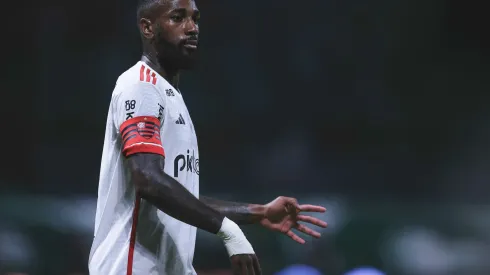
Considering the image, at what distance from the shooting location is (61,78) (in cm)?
912

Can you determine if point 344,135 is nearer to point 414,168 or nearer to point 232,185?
point 414,168

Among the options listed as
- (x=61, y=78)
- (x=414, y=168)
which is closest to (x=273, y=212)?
(x=414, y=168)

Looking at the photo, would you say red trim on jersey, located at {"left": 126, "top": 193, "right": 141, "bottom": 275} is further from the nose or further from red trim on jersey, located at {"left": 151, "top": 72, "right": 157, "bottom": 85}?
the nose

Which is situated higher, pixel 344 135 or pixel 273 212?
pixel 344 135

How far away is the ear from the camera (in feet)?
11.2

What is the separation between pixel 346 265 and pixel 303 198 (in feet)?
3.83

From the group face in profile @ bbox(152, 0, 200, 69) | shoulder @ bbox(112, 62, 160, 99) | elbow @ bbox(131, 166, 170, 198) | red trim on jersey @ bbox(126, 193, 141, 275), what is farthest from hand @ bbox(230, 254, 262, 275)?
face in profile @ bbox(152, 0, 200, 69)

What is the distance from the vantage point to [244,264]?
9.10 ft

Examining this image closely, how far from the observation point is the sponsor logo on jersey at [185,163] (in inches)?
125

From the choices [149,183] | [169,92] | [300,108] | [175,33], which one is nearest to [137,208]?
[149,183]

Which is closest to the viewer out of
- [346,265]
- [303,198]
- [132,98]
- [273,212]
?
[132,98]

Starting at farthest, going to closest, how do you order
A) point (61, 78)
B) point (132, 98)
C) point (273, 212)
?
point (61, 78) < point (273, 212) < point (132, 98)

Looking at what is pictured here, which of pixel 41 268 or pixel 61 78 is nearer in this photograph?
pixel 41 268

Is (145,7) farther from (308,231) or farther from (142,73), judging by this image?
(308,231)
